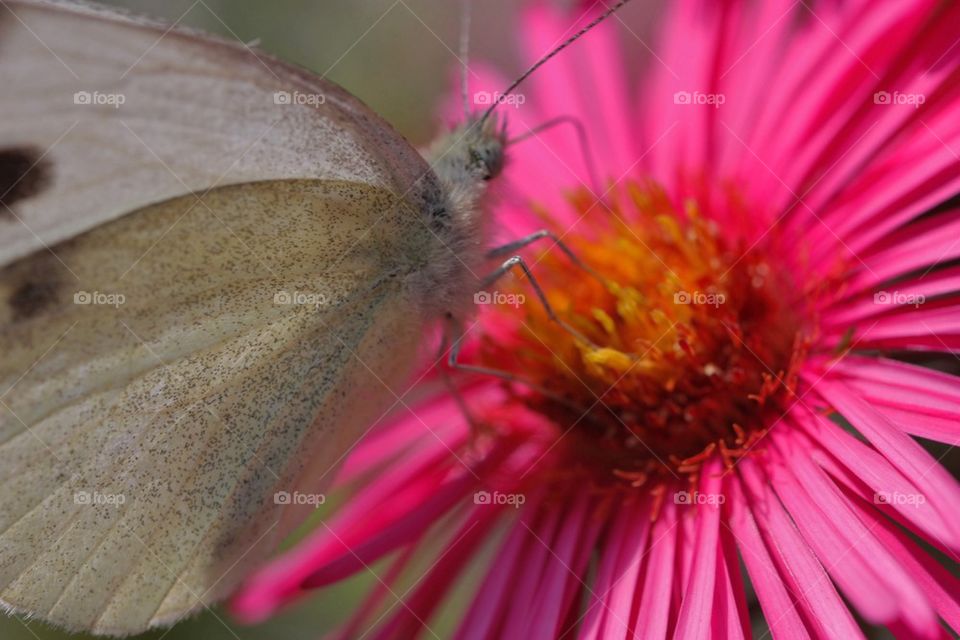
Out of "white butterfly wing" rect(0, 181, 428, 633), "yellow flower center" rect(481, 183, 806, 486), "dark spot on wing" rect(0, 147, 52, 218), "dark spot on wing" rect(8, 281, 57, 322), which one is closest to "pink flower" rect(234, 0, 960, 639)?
"yellow flower center" rect(481, 183, 806, 486)

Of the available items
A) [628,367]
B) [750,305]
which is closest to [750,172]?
[750,305]

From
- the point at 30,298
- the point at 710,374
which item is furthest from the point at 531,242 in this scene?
the point at 30,298

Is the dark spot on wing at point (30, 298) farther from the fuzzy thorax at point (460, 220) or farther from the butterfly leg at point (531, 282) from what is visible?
the butterfly leg at point (531, 282)

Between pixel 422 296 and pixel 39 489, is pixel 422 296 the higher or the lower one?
the higher one

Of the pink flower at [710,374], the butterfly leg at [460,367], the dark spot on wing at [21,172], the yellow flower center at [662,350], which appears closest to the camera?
the pink flower at [710,374]

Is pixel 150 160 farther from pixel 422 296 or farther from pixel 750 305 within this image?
pixel 750 305

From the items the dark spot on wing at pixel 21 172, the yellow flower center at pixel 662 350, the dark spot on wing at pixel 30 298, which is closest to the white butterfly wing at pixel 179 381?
the dark spot on wing at pixel 30 298
